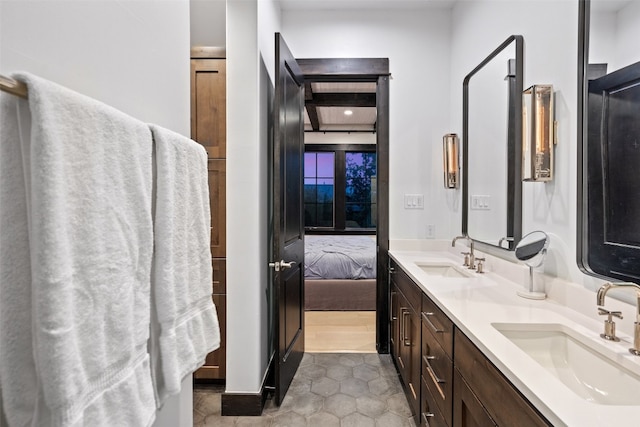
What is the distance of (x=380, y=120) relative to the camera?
9.61ft

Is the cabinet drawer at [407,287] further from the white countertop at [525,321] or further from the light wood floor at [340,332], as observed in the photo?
the light wood floor at [340,332]

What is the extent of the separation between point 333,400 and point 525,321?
4.84ft

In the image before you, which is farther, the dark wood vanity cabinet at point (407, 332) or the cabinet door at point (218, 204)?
the cabinet door at point (218, 204)

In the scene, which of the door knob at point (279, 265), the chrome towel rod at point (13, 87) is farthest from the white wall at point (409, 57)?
the chrome towel rod at point (13, 87)

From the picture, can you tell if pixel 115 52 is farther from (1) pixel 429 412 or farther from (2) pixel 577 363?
(1) pixel 429 412

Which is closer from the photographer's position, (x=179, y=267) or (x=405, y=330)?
(x=179, y=267)

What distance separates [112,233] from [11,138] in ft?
0.62

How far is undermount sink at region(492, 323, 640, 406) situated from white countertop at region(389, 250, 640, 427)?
0.08 feet

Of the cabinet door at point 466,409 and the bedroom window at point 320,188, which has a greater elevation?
the bedroom window at point 320,188

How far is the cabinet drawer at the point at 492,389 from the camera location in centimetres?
80

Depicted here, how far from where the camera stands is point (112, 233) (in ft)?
1.84

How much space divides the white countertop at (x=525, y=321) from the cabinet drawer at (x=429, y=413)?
48 centimetres

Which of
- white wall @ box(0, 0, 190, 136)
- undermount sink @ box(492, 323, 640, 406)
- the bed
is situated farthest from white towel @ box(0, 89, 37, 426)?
the bed

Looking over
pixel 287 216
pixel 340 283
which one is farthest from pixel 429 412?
pixel 340 283
